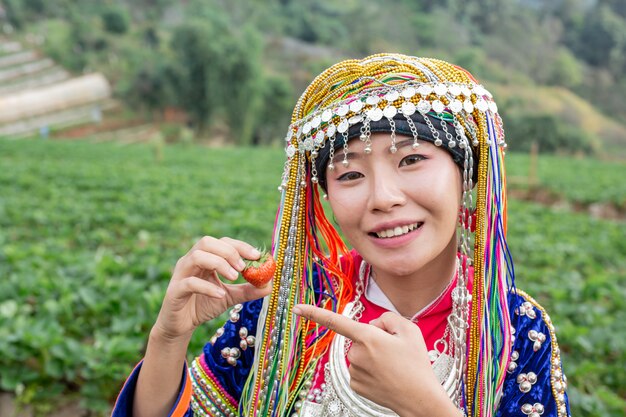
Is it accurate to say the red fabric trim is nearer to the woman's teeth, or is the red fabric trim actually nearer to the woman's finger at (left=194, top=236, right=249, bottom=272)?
the woman's finger at (left=194, top=236, right=249, bottom=272)

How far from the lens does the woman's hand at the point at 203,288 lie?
137cm

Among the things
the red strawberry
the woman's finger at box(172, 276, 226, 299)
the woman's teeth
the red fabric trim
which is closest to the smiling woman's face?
the woman's teeth

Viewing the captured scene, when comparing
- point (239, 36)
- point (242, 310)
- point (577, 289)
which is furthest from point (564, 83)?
point (242, 310)

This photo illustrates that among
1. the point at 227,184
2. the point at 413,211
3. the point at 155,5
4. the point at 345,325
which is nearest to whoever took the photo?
the point at 345,325

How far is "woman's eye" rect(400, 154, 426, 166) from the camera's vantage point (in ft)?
4.55

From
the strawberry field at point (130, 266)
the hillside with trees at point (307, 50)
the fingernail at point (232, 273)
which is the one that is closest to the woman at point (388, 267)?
the fingernail at point (232, 273)

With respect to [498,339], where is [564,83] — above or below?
above

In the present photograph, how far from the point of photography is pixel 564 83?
62.4m

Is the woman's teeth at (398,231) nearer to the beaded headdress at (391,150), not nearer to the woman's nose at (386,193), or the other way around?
the woman's nose at (386,193)

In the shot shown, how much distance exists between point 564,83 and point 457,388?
225 ft

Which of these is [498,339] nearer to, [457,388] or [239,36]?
[457,388]

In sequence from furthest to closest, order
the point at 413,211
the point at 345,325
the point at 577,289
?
the point at 577,289 → the point at 413,211 → the point at 345,325

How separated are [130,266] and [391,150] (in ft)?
13.0

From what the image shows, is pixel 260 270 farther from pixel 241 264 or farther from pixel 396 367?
pixel 396 367
